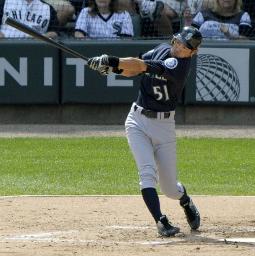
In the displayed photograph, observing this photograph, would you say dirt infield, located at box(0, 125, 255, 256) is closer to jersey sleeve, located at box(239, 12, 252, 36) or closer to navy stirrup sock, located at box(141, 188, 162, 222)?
navy stirrup sock, located at box(141, 188, 162, 222)

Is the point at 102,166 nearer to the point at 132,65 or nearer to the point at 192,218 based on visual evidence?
the point at 192,218

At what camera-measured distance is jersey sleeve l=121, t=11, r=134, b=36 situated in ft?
51.6

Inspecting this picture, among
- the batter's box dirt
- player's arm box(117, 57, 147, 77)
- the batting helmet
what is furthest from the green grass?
player's arm box(117, 57, 147, 77)

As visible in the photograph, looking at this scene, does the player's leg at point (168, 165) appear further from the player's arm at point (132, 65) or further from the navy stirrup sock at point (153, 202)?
the player's arm at point (132, 65)

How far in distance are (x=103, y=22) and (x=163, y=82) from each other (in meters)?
8.29

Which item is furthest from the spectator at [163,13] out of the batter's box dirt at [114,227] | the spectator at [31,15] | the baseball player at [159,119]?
the baseball player at [159,119]

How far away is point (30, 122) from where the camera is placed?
15.8 meters

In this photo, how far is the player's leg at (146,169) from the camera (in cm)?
754

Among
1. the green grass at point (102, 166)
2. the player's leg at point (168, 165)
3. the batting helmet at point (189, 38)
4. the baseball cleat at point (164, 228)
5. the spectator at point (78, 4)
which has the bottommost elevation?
the green grass at point (102, 166)

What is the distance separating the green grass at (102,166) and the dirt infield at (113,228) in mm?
798

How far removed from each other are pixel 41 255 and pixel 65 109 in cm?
913

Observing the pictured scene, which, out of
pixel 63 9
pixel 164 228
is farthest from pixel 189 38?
pixel 63 9

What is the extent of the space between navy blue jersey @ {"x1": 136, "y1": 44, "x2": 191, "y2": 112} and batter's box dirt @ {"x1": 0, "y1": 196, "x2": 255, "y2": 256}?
1.03 metres

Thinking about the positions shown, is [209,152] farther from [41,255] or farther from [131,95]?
[41,255]
